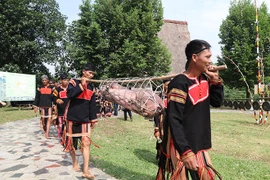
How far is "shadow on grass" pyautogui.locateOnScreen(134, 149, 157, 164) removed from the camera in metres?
6.14

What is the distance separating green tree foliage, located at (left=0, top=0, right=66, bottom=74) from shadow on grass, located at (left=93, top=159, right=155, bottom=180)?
24.9m

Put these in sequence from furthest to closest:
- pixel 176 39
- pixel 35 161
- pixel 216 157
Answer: pixel 176 39
pixel 216 157
pixel 35 161

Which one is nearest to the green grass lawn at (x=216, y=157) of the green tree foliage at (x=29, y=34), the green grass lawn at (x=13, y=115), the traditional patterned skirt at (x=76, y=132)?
the traditional patterned skirt at (x=76, y=132)

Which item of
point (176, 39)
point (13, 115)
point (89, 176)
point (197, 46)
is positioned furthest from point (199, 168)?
point (176, 39)

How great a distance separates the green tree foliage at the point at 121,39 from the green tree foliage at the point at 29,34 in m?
5.60

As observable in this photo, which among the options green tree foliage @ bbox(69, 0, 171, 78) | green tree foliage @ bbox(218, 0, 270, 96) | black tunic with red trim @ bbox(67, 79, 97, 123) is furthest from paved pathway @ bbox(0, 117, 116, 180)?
green tree foliage @ bbox(218, 0, 270, 96)

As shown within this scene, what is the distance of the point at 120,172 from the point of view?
202 inches

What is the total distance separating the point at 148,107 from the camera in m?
3.93

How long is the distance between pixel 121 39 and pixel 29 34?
11.3 meters

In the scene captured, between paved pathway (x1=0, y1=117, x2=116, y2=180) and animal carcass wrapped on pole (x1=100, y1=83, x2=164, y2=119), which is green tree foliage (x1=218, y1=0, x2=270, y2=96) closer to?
paved pathway (x1=0, y1=117, x2=116, y2=180)

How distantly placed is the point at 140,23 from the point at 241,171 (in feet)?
68.9

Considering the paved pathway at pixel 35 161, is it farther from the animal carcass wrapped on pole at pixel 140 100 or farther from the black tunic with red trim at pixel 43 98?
the animal carcass wrapped on pole at pixel 140 100

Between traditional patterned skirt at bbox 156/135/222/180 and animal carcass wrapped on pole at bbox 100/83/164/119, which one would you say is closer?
traditional patterned skirt at bbox 156/135/222/180

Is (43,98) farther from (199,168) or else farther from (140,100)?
(199,168)
